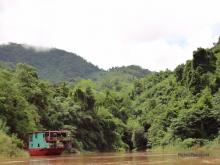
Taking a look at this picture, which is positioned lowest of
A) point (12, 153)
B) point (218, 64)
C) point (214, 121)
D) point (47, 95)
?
point (12, 153)

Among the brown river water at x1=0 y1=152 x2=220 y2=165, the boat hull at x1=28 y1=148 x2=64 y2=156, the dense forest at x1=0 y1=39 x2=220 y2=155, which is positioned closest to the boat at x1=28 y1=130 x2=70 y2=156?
the boat hull at x1=28 y1=148 x2=64 y2=156

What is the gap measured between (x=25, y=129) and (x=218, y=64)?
37964 mm

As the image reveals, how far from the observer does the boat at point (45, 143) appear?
51.2m

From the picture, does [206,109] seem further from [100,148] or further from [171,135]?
[100,148]

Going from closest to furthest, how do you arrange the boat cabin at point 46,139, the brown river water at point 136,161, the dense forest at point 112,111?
the brown river water at point 136,161, the dense forest at point 112,111, the boat cabin at point 46,139

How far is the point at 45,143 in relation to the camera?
51594 millimetres

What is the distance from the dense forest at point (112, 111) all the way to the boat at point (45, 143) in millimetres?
1366

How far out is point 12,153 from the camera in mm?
39812

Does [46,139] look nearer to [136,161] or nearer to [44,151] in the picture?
[44,151]

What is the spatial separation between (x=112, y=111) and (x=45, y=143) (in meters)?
47.2

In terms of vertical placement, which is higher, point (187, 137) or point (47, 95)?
point (47, 95)

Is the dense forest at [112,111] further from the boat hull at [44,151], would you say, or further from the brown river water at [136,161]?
the brown river water at [136,161]

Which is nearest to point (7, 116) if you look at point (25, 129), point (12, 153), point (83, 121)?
point (25, 129)

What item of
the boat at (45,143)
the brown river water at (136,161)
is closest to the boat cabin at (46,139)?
the boat at (45,143)
